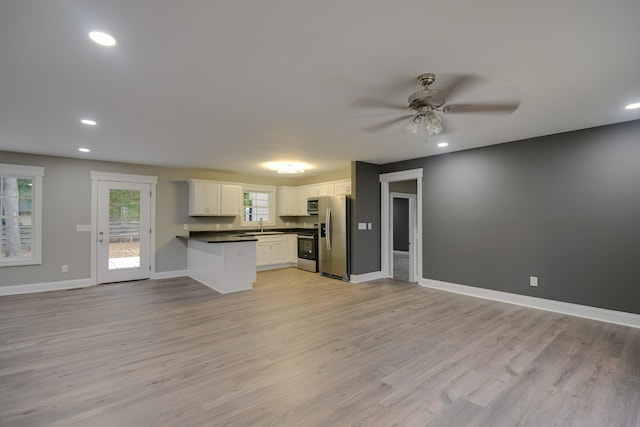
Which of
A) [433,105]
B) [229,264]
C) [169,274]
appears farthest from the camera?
[169,274]

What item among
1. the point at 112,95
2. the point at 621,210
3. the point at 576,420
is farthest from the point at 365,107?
the point at 621,210

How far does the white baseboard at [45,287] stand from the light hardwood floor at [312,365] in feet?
3.06

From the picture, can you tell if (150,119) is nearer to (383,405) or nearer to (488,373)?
(383,405)

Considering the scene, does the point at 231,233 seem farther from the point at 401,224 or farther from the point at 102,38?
the point at 401,224

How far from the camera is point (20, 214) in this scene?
522 cm

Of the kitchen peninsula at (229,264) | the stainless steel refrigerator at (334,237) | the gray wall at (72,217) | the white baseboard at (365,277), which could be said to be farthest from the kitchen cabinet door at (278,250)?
the white baseboard at (365,277)

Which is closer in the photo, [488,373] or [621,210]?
[488,373]

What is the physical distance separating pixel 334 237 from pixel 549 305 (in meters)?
3.75

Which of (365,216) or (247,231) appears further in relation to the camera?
(247,231)

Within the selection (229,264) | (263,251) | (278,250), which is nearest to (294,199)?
(278,250)

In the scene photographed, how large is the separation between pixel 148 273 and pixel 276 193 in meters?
3.74

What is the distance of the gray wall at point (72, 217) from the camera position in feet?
17.3

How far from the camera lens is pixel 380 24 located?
1788 mm

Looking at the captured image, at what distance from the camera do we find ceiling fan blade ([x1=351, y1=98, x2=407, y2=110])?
292 centimetres
